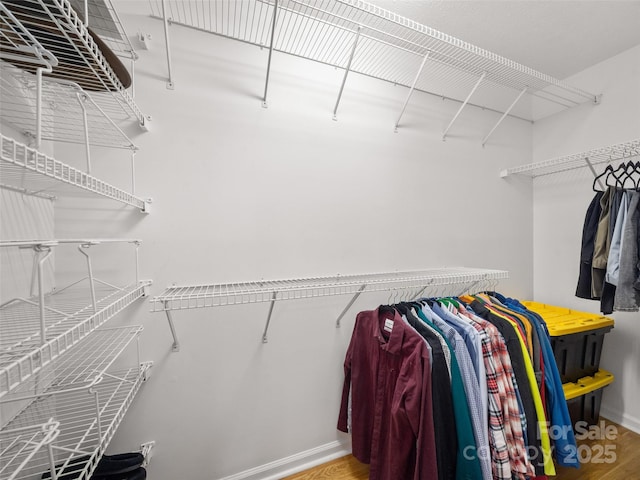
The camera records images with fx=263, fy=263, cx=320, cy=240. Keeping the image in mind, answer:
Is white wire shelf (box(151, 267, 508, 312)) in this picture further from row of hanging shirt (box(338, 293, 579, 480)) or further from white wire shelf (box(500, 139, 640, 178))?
white wire shelf (box(500, 139, 640, 178))

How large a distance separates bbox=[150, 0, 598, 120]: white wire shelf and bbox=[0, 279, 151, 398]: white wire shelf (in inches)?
49.3

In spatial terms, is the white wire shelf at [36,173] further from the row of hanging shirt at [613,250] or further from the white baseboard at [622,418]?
the white baseboard at [622,418]

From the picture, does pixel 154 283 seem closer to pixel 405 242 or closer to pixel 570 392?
pixel 405 242

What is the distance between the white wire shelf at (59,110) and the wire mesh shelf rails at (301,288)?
658 millimetres

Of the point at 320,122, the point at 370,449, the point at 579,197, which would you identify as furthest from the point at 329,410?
the point at 579,197

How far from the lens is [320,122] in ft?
4.82

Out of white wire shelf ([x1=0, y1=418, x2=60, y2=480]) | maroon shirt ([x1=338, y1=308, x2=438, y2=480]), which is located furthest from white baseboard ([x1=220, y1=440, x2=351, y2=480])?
white wire shelf ([x1=0, y1=418, x2=60, y2=480])

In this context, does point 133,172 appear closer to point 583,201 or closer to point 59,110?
point 59,110

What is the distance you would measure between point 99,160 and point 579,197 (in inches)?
116

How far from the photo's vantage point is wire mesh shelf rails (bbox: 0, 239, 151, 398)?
0.45 meters

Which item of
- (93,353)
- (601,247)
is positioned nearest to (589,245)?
(601,247)

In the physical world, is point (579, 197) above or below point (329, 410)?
above

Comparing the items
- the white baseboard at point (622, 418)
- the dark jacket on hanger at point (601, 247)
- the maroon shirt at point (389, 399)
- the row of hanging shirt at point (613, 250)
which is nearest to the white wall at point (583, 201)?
the white baseboard at point (622, 418)

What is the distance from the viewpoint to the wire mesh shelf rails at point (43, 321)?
0.45 metres
